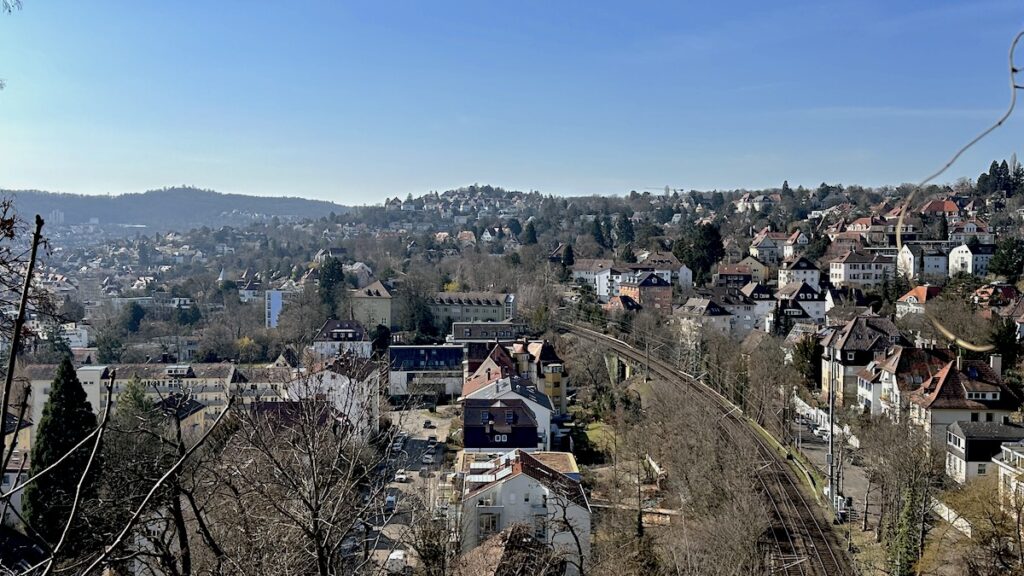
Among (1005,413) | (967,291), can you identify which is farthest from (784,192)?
(1005,413)

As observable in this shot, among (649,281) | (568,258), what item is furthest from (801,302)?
(568,258)

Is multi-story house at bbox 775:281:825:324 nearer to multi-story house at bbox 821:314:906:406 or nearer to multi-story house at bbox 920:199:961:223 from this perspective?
multi-story house at bbox 821:314:906:406

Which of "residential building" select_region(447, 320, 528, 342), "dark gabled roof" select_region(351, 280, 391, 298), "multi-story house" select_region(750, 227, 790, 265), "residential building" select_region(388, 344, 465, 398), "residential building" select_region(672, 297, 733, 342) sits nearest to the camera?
"residential building" select_region(388, 344, 465, 398)

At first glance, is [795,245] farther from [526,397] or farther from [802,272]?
[526,397]

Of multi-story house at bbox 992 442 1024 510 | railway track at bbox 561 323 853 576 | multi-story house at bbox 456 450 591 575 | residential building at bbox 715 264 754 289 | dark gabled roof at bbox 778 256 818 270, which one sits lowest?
railway track at bbox 561 323 853 576

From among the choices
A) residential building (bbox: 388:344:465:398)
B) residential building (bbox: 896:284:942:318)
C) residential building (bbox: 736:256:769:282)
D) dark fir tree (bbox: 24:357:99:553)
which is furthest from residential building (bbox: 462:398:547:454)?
residential building (bbox: 736:256:769:282)
